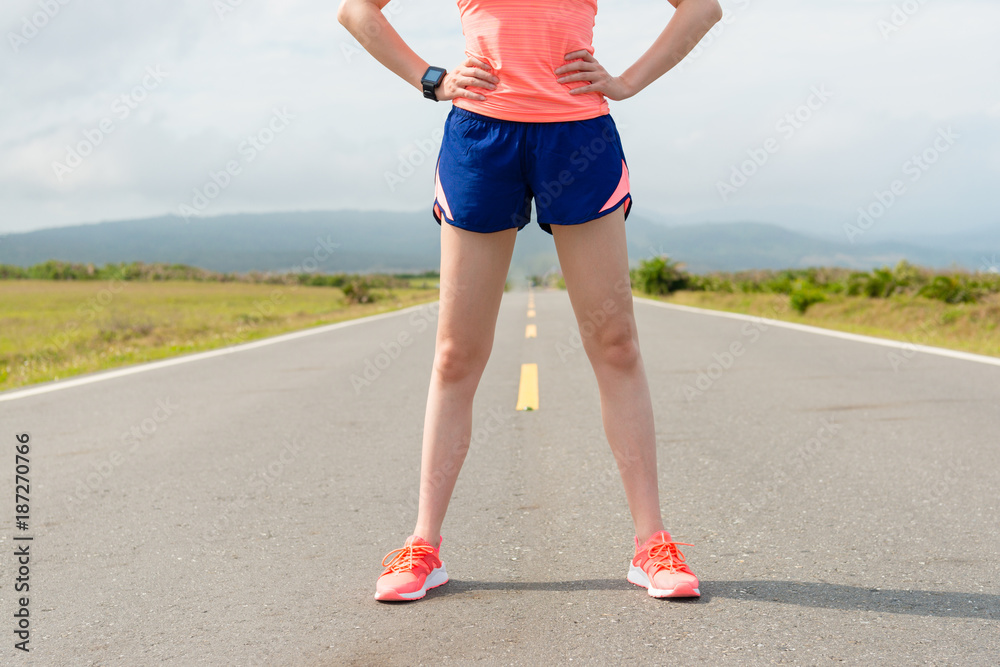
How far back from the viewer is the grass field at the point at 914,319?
30.4ft

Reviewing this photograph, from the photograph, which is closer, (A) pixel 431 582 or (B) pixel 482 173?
(B) pixel 482 173

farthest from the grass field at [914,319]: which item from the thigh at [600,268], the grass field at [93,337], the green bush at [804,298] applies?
the grass field at [93,337]

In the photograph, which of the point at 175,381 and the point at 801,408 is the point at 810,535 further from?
the point at 175,381

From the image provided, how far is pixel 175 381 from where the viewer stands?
21.4 ft

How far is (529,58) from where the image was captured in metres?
1.95

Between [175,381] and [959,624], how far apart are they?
19.8ft

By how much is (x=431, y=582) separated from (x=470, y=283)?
814 millimetres

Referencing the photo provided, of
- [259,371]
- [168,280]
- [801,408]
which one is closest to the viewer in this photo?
[801,408]

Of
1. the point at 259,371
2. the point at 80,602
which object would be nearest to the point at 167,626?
the point at 80,602

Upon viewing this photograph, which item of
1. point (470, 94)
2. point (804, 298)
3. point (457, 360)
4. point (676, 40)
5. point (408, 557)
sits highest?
point (676, 40)

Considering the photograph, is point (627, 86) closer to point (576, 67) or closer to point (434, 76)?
point (576, 67)

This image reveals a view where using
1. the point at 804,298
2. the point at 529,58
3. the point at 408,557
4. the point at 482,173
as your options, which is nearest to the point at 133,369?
the point at 408,557

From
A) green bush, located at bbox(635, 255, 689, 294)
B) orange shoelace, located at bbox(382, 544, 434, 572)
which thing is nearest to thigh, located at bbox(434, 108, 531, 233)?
orange shoelace, located at bbox(382, 544, 434, 572)

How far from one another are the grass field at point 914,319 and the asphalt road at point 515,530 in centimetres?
400
